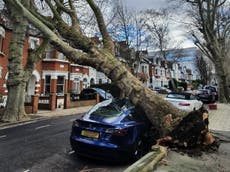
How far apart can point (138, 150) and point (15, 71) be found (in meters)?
9.44

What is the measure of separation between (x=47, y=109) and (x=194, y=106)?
11.7 m

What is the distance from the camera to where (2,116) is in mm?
13297

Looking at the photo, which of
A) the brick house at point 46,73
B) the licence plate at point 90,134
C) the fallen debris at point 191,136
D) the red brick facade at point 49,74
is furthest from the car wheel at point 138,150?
the red brick facade at point 49,74

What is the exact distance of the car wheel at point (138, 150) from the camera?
6.09 meters

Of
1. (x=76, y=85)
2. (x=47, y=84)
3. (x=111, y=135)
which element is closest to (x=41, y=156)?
(x=111, y=135)

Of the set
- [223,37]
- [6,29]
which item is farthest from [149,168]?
[223,37]

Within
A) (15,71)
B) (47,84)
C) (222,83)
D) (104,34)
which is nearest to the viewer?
(104,34)

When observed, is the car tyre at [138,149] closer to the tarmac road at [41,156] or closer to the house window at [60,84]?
the tarmac road at [41,156]

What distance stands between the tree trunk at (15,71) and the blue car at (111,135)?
26.8 feet

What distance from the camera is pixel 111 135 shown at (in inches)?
226

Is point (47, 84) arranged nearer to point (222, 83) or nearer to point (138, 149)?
point (222, 83)

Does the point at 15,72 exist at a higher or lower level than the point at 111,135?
higher

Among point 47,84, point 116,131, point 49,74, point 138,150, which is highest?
point 49,74

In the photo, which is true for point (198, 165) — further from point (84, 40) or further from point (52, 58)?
point (52, 58)
